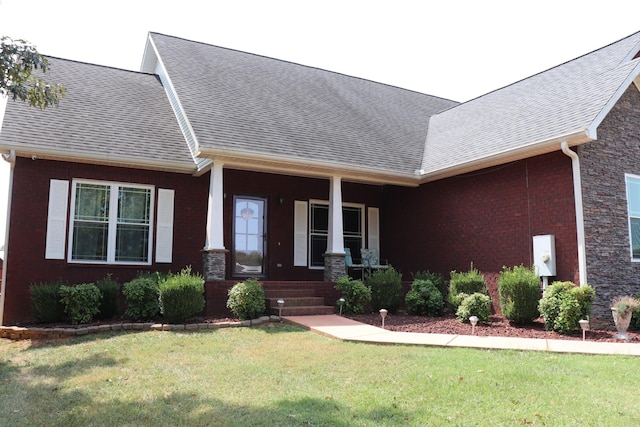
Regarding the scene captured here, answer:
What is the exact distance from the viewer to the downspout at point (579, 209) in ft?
29.1

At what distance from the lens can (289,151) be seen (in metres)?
10.5

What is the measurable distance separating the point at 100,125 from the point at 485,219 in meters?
8.79

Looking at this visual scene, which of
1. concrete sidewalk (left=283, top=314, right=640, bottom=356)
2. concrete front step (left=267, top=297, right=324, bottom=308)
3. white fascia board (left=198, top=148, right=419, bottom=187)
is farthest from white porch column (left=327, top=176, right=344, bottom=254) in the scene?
concrete sidewalk (left=283, top=314, right=640, bottom=356)

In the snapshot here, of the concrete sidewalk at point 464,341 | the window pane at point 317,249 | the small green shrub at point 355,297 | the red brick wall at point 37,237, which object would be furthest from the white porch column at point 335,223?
the red brick wall at point 37,237

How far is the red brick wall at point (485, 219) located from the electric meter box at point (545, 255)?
0.35 ft

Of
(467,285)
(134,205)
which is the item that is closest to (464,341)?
(467,285)

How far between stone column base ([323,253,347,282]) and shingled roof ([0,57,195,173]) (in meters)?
3.69

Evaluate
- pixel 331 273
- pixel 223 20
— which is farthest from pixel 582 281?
pixel 223 20

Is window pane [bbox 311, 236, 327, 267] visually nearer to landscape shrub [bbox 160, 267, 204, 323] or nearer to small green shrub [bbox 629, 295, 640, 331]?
landscape shrub [bbox 160, 267, 204, 323]

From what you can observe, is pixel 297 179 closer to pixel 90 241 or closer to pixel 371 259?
pixel 371 259

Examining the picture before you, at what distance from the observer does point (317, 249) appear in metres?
13.0

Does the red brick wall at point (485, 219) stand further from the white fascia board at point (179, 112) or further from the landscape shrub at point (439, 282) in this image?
the white fascia board at point (179, 112)

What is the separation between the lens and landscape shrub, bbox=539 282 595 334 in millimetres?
8125

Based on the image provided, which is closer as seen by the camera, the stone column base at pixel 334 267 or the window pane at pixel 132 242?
the window pane at pixel 132 242
